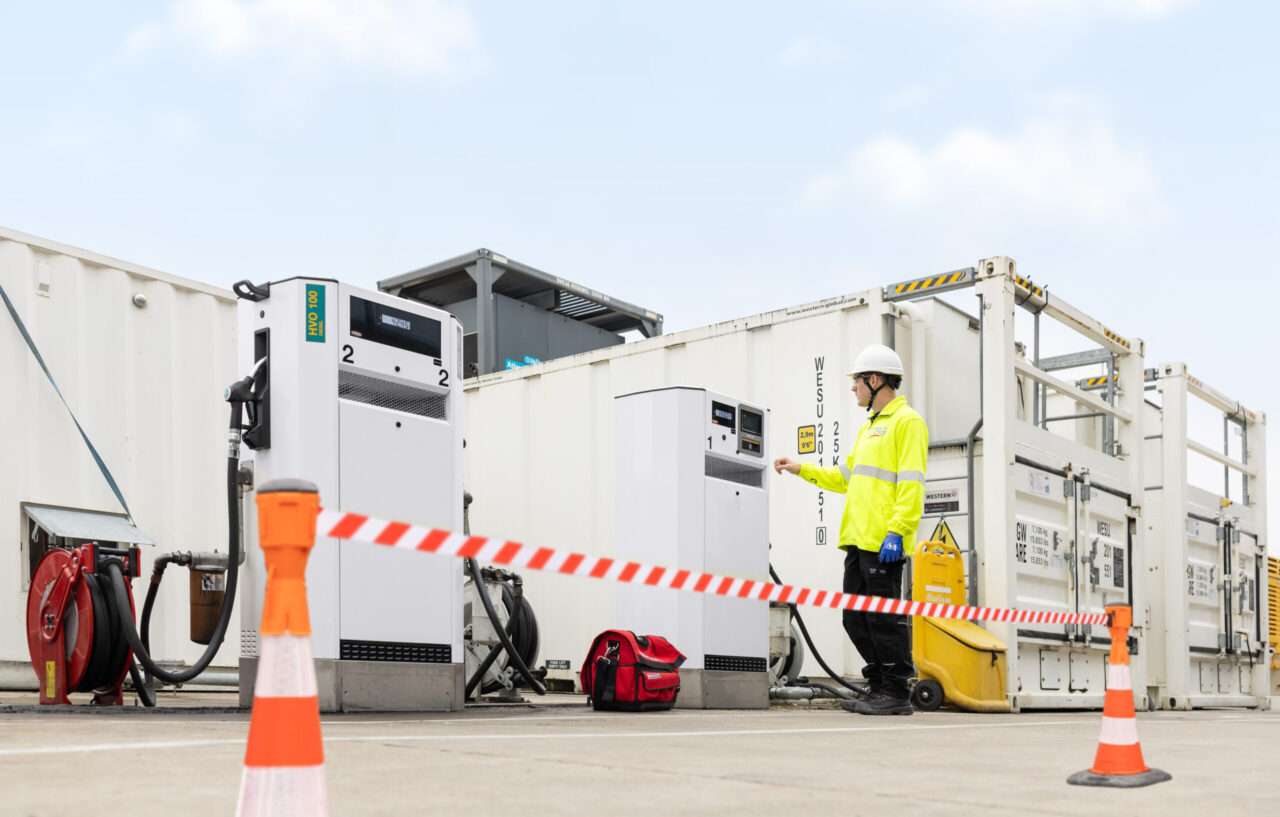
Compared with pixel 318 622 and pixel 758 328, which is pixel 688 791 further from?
pixel 758 328

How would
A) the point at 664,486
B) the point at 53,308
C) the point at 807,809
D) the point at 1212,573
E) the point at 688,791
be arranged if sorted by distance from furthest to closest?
1. the point at 1212,573
2. the point at 53,308
3. the point at 664,486
4. the point at 688,791
5. the point at 807,809

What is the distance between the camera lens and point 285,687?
6.88 feet

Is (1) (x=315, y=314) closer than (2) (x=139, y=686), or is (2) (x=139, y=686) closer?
(1) (x=315, y=314)

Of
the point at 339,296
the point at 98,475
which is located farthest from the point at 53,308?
the point at 339,296

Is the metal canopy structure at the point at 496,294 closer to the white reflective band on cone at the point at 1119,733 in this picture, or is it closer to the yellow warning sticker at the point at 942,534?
the yellow warning sticker at the point at 942,534

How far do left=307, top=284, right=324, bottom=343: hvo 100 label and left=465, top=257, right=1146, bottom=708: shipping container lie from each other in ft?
13.8

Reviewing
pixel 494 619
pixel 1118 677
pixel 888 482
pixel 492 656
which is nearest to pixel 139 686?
pixel 494 619

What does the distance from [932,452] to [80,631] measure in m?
5.56

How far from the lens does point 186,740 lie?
3807mm

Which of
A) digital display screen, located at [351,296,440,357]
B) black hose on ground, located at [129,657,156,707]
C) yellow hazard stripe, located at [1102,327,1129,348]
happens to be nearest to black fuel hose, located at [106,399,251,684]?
black hose on ground, located at [129,657,156,707]

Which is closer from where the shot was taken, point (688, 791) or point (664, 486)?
point (688, 791)

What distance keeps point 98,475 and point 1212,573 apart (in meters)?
9.57

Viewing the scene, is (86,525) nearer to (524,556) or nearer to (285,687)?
(524,556)

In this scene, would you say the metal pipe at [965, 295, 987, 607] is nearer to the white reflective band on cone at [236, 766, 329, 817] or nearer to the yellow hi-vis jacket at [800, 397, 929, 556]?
the yellow hi-vis jacket at [800, 397, 929, 556]
